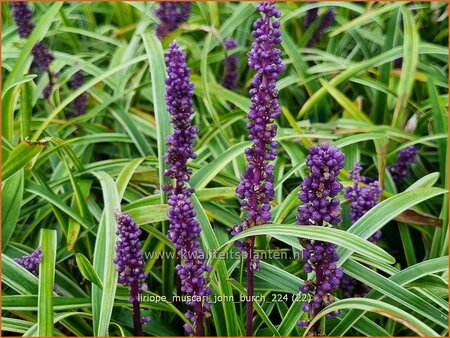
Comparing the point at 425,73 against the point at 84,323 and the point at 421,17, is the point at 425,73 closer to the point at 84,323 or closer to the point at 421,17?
the point at 421,17

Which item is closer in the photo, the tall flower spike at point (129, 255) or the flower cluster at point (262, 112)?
the flower cluster at point (262, 112)

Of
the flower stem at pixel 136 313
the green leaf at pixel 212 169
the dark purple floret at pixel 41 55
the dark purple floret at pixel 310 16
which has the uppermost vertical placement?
the dark purple floret at pixel 310 16

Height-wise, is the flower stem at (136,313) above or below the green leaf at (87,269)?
below

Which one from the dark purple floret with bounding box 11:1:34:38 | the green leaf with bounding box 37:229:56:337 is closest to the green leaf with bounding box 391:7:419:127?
the green leaf with bounding box 37:229:56:337

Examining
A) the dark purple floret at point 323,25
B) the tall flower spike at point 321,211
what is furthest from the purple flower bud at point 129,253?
the dark purple floret at point 323,25

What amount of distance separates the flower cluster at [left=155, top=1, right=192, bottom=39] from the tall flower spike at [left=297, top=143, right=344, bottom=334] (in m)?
2.66

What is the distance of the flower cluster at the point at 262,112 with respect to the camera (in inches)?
94.0

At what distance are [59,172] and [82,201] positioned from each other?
554mm

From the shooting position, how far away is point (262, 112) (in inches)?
95.0

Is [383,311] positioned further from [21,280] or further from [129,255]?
[21,280]

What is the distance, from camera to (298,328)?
2932 mm

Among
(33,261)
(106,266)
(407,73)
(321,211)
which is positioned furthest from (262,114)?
(407,73)

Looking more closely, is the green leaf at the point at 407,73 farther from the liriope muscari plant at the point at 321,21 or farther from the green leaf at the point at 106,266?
the green leaf at the point at 106,266

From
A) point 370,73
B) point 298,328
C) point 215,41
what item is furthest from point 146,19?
point 298,328
